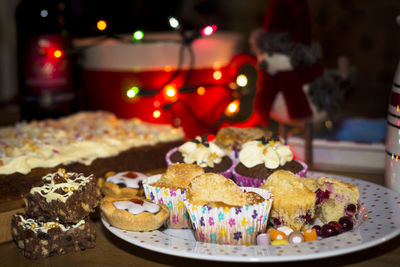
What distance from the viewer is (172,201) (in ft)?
3.77

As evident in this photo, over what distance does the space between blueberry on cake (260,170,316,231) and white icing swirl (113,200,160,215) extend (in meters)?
0.27

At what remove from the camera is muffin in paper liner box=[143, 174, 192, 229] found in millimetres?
1137

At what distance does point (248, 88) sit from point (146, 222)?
80 cm

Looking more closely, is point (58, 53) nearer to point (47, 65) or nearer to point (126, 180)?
point (47, 65)

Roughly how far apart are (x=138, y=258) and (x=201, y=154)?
37 cm

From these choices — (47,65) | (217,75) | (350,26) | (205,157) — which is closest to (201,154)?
(205,157)

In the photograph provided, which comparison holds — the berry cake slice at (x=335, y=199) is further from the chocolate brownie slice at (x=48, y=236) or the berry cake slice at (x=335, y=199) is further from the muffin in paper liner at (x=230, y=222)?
the chocolate brownie slice at (x=48, y=236)

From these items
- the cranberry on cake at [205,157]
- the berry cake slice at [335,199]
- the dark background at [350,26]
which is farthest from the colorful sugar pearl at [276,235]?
the dark background at [350,26]

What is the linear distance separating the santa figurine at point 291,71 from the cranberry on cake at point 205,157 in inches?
11.0

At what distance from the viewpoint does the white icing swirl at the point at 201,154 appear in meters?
1.31

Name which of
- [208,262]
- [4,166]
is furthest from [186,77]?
[208,262]

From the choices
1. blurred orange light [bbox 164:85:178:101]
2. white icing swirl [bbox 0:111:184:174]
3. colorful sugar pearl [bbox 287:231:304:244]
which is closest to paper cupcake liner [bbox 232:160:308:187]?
colorful sugar pearl [bbox 287:231:304:244]

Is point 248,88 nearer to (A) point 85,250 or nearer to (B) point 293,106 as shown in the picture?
(B) point 293,106

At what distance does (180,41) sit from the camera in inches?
71.4
